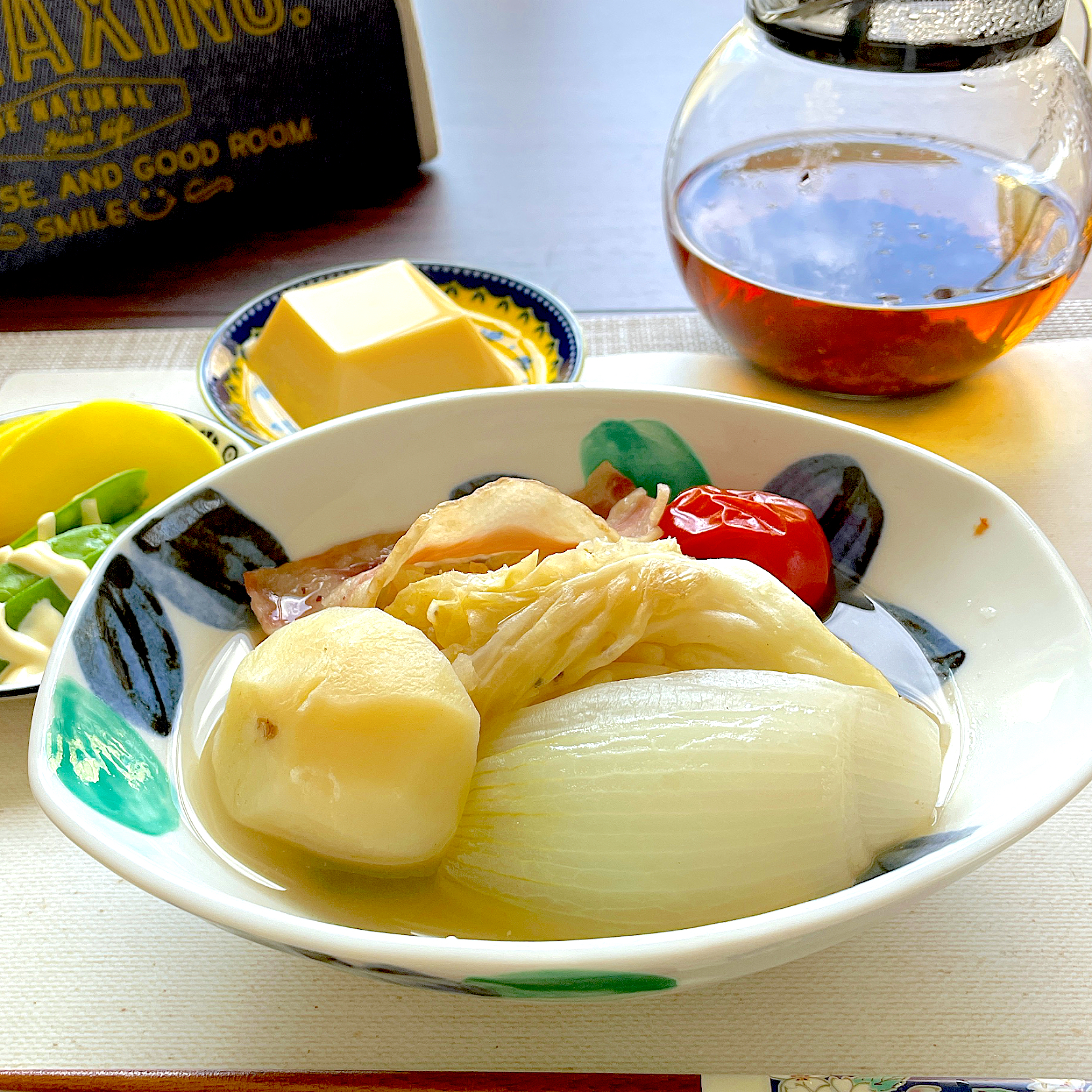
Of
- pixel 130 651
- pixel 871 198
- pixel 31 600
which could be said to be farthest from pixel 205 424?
pixel 871 198

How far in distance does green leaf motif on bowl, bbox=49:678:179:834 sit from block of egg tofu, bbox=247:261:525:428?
1.45 feet

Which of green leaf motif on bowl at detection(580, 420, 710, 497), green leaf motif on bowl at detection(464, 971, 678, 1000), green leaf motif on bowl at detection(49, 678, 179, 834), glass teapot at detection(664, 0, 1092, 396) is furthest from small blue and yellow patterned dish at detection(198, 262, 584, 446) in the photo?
green leaf motif on bowl at detection(464, 971, 678, 1000)

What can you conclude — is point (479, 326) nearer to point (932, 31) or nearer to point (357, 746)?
point (932, 31)

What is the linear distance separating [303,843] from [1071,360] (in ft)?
2.72

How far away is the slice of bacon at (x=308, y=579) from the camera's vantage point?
576 mm

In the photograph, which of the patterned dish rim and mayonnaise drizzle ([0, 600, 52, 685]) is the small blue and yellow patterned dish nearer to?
the patterned dish rim

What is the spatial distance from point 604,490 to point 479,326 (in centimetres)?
42

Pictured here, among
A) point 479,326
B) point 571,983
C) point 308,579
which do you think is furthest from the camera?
point 479,326

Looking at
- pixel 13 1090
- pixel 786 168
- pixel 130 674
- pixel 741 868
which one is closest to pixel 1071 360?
pixel 786 168

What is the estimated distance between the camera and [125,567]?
1.76 ft

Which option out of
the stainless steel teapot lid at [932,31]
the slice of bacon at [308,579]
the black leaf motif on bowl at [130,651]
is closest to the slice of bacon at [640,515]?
the slice of bacon at [308,579]

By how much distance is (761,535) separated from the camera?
0.57 metres

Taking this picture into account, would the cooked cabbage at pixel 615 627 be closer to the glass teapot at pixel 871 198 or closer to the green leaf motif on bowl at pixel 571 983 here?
the green leaf motif on bowl at pixel 571 983

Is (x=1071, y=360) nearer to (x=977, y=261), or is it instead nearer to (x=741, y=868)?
(x=977, y=261)
